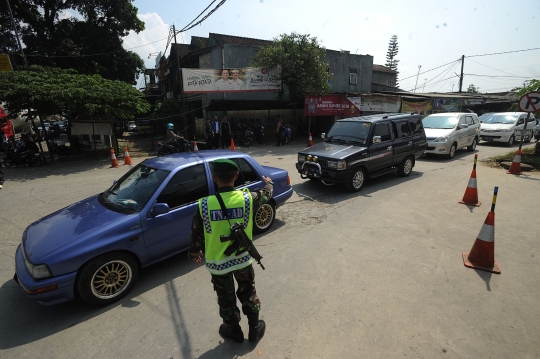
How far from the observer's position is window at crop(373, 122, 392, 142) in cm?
755

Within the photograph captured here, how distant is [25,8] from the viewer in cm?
2300

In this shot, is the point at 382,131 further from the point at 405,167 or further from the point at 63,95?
the point at 63,95

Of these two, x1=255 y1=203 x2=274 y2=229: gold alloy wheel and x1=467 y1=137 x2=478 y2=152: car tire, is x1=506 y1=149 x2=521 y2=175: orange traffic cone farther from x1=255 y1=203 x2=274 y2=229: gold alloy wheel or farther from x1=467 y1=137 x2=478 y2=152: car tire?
x1=255 y1=203 x2=274 y2=229: gold alloy wheel

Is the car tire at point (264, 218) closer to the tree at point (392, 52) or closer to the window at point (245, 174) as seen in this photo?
the window at point (245, 174)

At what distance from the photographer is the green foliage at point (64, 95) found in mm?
9711

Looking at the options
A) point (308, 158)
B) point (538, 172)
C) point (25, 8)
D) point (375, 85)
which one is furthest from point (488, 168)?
point (25, 8)

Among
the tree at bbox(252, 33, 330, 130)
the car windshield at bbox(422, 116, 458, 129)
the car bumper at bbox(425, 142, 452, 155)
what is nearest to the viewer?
the car bumper at bbox(425, 142, 452, 155)

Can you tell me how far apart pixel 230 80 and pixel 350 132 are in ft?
33.6

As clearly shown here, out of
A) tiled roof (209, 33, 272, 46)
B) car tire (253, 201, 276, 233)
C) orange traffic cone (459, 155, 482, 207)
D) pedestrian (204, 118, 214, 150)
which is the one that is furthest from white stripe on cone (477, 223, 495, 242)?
tiled roof (209, 33, 272, 46)

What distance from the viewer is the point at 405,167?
8688 mm

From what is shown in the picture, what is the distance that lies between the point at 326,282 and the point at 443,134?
412 inches

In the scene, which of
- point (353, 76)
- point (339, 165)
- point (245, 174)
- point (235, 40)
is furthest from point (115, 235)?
point (353, 76)

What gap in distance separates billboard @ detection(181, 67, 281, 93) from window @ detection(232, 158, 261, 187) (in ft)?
38.4

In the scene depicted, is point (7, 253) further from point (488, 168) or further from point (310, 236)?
point (488, 168)
